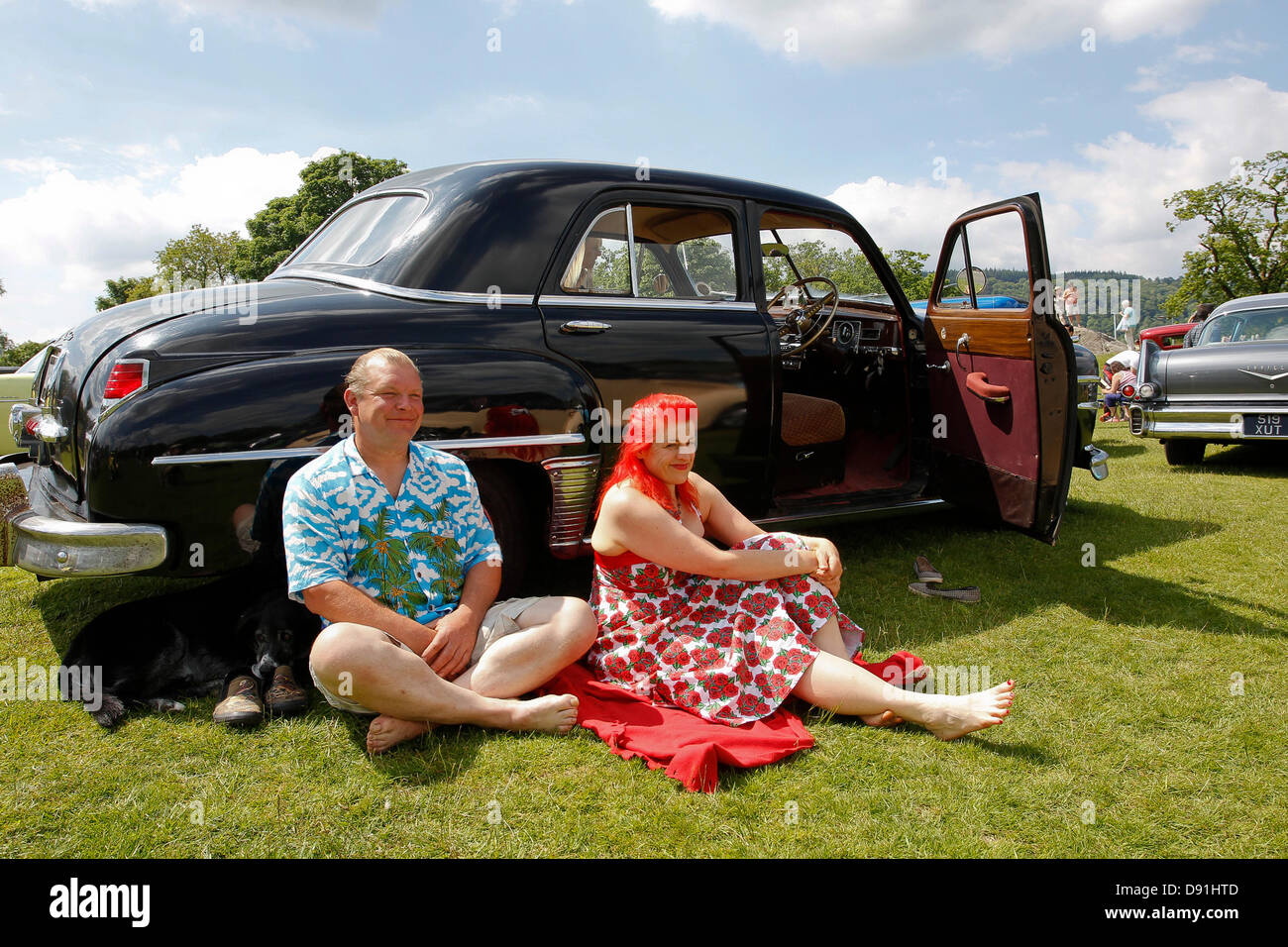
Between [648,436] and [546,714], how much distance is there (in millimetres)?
975

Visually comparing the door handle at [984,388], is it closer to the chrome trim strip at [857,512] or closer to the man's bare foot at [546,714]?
the chrome trim strip at [857,512]

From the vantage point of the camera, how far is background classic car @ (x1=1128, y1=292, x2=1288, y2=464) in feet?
24.6

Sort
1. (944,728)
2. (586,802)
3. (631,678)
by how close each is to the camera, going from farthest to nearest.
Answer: (631,678) → (944,728) → (586,802)

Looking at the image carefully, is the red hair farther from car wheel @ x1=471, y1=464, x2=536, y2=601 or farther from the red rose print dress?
car wheel @ x1=471, y1=464, x2=536, y2=601

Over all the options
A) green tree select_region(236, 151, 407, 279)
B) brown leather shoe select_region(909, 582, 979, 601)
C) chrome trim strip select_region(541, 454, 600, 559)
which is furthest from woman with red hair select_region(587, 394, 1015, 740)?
green tree select_region(236, 151, 407, 279)

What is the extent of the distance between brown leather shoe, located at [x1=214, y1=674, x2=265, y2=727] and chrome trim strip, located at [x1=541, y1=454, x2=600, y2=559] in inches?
47.4

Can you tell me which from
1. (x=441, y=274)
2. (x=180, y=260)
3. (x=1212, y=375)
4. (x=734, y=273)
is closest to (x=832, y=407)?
(x=734, y=273)

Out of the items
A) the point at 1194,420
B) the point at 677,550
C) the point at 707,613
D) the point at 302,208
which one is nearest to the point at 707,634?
the point at 707,613

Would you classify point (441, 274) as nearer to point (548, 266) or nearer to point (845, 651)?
point (548, 266)

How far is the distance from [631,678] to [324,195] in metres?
37.3

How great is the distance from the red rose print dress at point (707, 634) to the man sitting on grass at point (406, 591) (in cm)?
15

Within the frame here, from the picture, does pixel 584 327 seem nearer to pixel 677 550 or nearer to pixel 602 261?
pixel 602 261

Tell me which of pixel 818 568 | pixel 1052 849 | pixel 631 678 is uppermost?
pixel 818 568
